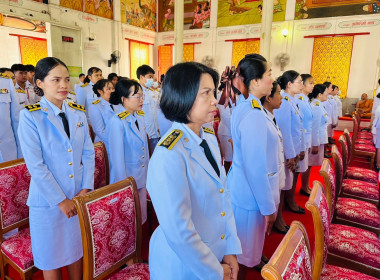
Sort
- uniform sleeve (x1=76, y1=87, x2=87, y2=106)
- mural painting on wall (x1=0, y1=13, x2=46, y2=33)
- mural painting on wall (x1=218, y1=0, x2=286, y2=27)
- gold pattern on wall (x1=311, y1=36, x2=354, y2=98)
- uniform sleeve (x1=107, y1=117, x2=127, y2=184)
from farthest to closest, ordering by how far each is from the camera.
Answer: mural painting on wall (x1=218, y1=0, x2=286, y2=27) → gold pattern on wall (x1=311, y1=36, x2=354, y2=98) → mural painting on wall (x1=0, y1=13, x2=46, y2=33) → uniform sleeve (x1=76, y1=87, x2=87, y2=106) → uniform sleeve (x1=107, y1=117, x2=127, y2=184)

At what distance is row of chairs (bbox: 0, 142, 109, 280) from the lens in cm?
160

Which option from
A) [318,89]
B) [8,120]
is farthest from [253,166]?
[318,89]

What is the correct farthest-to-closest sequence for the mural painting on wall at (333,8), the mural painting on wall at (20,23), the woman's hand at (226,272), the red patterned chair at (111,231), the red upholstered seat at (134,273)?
the mural painting on wall at (333,8), the mural painting on wall at (20,23), the red upholstered seat at (134,273), the red patterned chair at (111,231), the woman's hand at (226,272)

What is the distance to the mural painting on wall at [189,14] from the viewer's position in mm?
11172

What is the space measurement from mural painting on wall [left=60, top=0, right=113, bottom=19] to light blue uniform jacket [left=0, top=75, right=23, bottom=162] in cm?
584

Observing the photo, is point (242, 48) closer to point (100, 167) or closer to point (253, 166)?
point (100, 167)

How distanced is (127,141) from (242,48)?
968 centimetres

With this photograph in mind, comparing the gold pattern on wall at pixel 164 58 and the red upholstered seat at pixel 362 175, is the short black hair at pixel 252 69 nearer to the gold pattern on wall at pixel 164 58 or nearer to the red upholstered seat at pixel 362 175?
the red upholstered seat at pixel 362 175

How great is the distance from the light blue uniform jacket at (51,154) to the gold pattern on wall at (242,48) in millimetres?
9788

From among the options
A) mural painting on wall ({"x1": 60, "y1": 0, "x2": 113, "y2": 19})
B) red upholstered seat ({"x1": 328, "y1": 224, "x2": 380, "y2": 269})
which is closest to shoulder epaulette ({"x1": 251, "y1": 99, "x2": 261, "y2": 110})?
red upholstered seat ({"x1": 328, "y1": 224, "x2": 380, "y2": 269})

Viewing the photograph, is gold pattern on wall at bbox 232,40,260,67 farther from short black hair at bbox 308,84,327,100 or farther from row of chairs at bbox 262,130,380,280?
row of chairs at bbox 262,130,380,280

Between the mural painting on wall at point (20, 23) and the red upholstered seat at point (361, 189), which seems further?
the mural painting on wall at point (20, 23)

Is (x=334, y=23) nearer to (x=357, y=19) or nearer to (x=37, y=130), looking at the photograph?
(x=357, y=19)

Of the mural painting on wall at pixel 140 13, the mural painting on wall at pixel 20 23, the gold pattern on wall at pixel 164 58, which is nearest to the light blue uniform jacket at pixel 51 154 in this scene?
the mural painting on wall at pixel 20 23
